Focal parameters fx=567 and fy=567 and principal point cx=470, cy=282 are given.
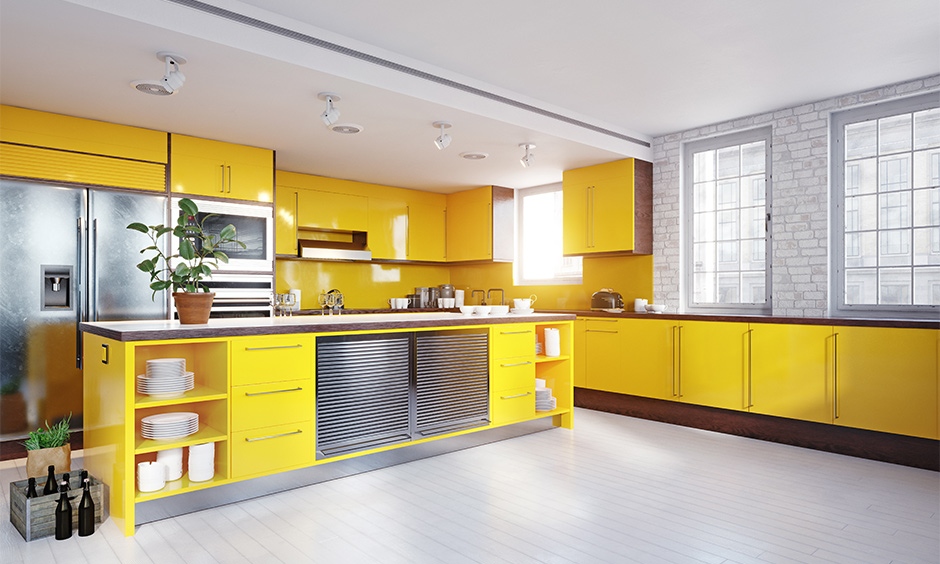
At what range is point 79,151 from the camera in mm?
4352

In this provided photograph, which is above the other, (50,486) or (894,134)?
(894,134)

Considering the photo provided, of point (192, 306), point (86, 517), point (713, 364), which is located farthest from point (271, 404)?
point (713, 364)

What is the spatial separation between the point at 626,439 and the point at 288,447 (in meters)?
2.72

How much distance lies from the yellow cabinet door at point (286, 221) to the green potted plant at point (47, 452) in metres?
3.23

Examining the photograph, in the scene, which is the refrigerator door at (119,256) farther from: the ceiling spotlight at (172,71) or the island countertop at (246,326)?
the ceiling spotlight at (172,71)

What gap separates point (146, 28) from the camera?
295cm

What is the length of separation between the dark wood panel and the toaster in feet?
2.90

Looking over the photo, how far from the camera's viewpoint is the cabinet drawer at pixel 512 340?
434 centimetres

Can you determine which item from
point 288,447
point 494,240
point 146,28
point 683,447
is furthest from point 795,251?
point 146,28

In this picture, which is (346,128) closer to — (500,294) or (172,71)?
(172,71)

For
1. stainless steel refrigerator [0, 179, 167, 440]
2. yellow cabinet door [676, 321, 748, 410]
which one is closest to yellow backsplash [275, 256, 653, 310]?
yellow cabinet door [676, 321, 748, 410]

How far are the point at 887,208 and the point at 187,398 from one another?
16.9 feet

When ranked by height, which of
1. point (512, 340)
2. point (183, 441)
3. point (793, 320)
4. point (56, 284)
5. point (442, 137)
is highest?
point (442, 137)

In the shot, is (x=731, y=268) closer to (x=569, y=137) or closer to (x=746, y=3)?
(x=569, y=137)
